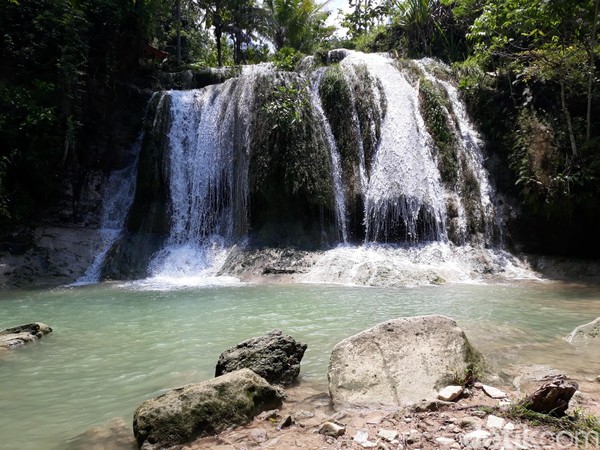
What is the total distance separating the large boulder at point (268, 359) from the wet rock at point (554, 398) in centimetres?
217

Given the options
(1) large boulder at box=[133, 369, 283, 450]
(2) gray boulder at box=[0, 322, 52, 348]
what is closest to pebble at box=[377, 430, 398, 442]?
(1) large boulder at box=[133, 369, 283, 450]

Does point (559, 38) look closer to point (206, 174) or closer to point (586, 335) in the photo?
point (586, 335)

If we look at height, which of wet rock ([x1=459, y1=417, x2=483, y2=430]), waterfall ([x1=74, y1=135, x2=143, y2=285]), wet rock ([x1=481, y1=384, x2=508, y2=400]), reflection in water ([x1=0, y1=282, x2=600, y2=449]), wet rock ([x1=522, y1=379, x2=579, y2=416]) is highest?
waterfall ([x1=74, y1=135, x2=143, y2=285])

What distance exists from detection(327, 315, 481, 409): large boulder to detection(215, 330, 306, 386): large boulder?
628 mm

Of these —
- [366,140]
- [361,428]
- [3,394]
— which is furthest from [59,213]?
[361,428]

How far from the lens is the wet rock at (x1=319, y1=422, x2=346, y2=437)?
2.77 m

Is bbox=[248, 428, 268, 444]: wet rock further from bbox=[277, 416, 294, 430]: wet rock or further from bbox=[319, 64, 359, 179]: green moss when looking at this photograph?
bbox=[319, 64, 359, 179]: green moss

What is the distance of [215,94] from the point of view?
16.8 m

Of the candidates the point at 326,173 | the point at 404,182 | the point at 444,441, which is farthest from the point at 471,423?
the point at 326,173

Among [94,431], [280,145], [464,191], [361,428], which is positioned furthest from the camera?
[280,145]

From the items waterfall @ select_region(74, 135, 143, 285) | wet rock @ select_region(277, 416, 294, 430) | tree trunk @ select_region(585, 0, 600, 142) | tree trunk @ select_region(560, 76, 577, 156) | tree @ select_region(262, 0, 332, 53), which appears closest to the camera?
wet rock @ select_region(277, 416, 294, 430)

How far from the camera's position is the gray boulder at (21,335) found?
564cm

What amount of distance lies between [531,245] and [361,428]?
11605 millimetres

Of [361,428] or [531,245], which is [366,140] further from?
[361,428]
